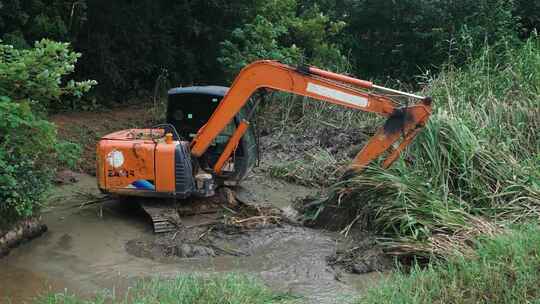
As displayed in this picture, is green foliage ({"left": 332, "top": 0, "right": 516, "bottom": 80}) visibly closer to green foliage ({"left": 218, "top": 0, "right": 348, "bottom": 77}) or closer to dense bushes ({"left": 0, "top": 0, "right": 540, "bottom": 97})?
dense bushes ({"left": 0, "top": 0, "right": 540, "bottom": 97})

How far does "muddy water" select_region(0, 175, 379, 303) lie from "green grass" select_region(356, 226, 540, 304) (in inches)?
36.9

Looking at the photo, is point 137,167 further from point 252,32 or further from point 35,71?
point 252,32

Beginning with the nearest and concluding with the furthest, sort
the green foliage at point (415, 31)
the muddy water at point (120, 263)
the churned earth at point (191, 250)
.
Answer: the muddy water at point (120, 263)
the churned earth at point (191, 250)
the green foliage at point (415, 31)

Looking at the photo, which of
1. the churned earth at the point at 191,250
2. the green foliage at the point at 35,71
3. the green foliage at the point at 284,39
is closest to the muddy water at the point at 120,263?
the churned earth at the point at 191,250

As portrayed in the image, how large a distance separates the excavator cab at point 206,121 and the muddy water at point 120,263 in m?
1.30

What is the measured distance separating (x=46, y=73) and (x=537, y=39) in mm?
8630

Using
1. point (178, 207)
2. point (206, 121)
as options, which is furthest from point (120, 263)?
point (206, 121)

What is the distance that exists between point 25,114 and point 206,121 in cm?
325

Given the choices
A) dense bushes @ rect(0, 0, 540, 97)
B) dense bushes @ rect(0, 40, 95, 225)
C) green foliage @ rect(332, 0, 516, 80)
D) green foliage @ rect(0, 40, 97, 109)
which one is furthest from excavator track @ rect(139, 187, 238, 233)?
green foliage @ rect(332, 0, 516, 80)

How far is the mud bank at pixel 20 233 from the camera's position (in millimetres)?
7410

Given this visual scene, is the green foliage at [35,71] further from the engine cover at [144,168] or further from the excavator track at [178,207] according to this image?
the excavator track at [178,207]

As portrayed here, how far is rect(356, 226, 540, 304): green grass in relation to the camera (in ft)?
17.6

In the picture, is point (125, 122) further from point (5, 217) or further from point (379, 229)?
point (379, 229)

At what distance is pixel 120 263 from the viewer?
7.31 metres
